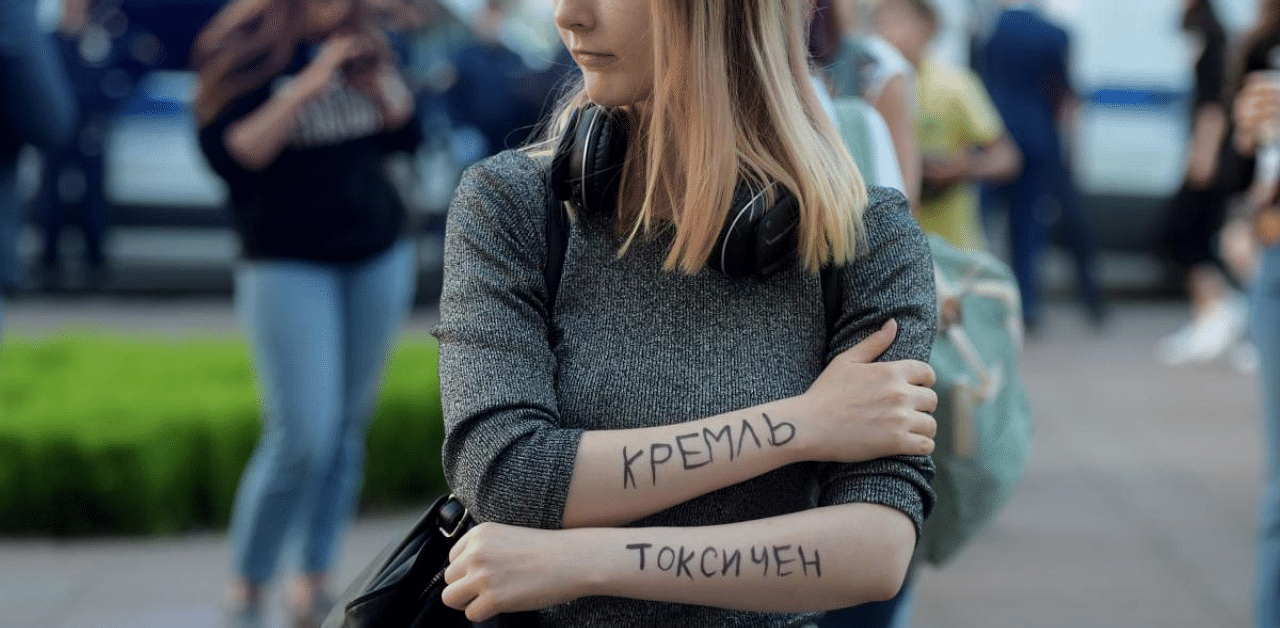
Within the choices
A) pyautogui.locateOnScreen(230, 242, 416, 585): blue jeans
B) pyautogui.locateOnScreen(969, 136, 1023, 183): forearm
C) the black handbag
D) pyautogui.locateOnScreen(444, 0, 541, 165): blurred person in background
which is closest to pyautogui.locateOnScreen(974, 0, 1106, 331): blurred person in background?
pyautogui.locateOnScreen(969, 136, 1023, 183): forearm

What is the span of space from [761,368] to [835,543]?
8.4 inches

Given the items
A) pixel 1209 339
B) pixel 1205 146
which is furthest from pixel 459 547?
pixel 1209 339

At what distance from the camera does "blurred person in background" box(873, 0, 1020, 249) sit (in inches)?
203

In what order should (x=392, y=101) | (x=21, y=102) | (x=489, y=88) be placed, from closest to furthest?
(x=21, y=102)
(x=392, y=101)
(x=489, y=88)

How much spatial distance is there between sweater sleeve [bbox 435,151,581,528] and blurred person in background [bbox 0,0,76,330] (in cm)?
199

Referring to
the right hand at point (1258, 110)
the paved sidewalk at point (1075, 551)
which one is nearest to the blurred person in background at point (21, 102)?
the paved sidewalk at point (1075, 551)

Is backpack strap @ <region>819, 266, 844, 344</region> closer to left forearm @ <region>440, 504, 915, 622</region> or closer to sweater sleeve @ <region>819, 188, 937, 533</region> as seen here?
sweater sleeve @ <region>819, 188, 937, 533</region>

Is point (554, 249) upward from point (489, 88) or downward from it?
upward

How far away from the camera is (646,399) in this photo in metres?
1.75

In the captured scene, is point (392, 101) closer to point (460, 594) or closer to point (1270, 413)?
point (1270, 413)

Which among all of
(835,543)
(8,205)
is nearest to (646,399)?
(835,543)

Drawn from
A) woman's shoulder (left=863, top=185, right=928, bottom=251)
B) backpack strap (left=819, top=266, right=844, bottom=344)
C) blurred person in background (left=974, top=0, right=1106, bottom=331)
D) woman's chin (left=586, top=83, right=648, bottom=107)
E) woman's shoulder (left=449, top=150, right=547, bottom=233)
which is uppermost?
woman's chin (left=586, top=83, right=648, bottom=107)

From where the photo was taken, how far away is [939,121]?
584cm

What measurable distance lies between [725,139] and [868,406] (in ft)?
1.13
